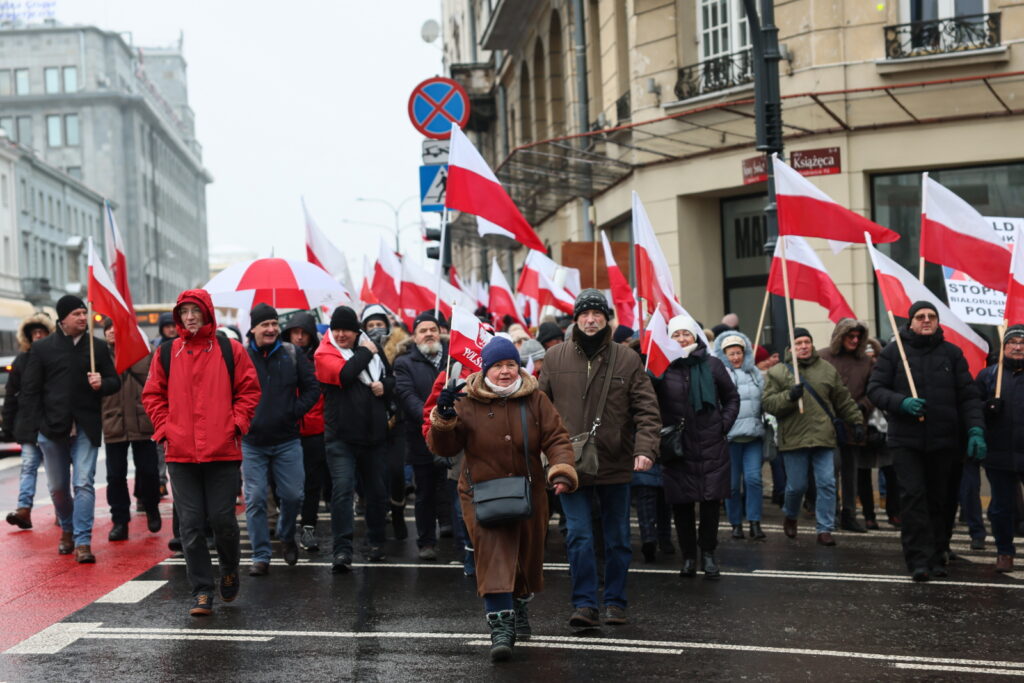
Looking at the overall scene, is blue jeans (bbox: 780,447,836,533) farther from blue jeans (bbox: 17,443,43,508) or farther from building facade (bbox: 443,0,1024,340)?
blue jeans (bbox: 17,443,43,508)

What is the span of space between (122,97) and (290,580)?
9854cm

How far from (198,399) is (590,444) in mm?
2419

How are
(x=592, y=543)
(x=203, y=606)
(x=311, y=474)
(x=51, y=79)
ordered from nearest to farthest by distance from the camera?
(x=592, y=543), (x=203, y=606), (x=311, y=474), (x=51, y=79)

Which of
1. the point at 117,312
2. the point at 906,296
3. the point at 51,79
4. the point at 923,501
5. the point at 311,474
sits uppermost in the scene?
the point at 51,79

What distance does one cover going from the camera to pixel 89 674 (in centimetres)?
683

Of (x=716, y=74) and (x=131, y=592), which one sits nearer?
(x=131, y=592)

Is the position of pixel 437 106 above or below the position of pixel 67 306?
above

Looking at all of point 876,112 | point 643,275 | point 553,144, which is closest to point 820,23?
point 876,112


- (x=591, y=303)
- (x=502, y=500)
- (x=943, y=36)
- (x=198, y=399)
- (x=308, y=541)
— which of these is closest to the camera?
(x=502, y=500)

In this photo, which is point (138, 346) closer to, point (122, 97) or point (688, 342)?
point (688, 342)

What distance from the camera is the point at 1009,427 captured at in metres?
9.73

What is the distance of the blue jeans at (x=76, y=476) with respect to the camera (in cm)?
1054

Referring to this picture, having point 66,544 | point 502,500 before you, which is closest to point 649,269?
point 502,500

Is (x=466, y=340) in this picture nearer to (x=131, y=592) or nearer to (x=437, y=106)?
(x=131, y=592)
